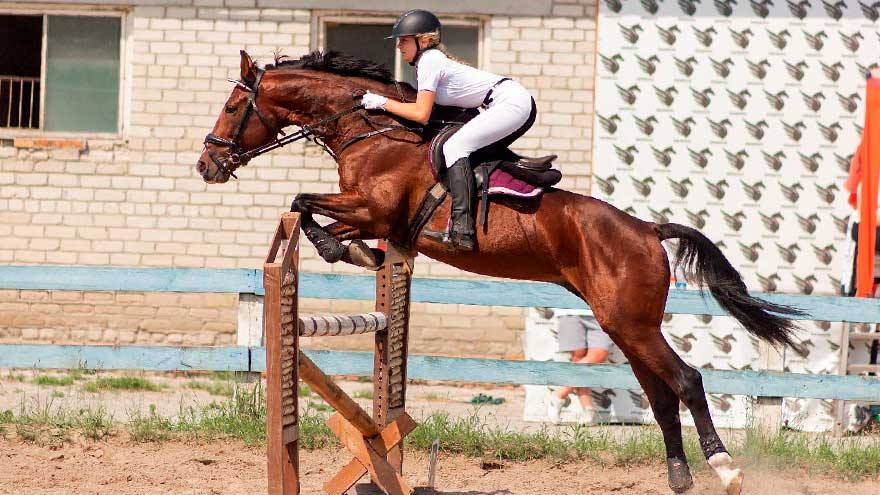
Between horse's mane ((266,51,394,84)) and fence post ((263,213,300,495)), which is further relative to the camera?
horse's mane ((266,51,394,84))

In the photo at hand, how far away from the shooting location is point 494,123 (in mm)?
6703

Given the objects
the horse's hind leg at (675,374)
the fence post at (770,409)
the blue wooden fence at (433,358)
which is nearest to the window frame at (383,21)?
the blue wooden fence at (433,358)

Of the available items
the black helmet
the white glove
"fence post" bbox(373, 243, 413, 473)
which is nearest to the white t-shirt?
the black helmet

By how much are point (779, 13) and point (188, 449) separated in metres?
6.63

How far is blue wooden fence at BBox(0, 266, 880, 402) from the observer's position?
8367mm

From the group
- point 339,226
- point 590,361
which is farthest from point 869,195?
point 339,226

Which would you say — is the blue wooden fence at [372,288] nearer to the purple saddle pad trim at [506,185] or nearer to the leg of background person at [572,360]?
the leg of background person at [572,360]

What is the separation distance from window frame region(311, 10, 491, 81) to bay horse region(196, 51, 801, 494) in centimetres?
471

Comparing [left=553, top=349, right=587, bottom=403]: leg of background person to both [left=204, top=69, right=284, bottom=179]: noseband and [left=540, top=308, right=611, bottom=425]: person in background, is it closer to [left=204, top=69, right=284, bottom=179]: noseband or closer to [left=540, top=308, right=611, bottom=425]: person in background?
[left=540, top=308, right=611, bottom=425]: person in background

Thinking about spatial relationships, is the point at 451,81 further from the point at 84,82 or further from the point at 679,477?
the point at 84,82

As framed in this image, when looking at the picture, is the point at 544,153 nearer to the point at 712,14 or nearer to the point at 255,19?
the point at 712,14

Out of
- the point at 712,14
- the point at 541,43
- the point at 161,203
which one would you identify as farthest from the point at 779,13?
the point at 161,203

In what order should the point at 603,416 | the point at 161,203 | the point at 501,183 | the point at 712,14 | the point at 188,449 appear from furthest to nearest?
the point at 161,203 → the point at 712,14 → the point at 603,416 → the point at 188,449 → the point at 501,183

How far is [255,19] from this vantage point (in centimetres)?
1167
